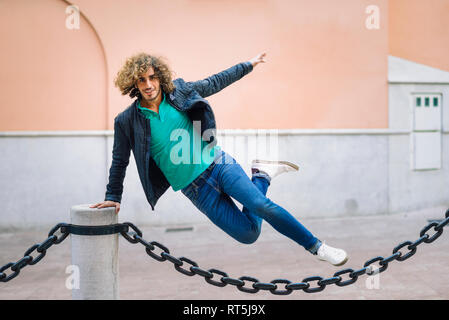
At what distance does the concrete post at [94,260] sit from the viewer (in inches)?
97.4

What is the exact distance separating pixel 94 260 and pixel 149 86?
1.16 metres

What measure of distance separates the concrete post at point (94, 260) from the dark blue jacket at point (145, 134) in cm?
42

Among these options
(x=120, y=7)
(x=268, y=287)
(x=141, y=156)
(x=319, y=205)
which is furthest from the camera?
(x=319, y=205)

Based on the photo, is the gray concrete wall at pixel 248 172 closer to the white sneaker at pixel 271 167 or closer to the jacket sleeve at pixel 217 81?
the white sneaker at pixel 271 167

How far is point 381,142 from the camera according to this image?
816cm

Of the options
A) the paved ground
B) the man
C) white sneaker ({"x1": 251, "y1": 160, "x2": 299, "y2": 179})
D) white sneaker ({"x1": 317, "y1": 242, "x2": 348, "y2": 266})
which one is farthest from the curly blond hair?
the paved ground

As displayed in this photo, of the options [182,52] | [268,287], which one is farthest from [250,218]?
[182,52]

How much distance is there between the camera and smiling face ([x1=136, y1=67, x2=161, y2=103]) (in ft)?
9.95

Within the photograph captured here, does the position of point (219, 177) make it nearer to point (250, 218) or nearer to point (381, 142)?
point (250, 218)

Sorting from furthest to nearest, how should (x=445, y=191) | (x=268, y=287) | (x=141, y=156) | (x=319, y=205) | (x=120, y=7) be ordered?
1. (x=445, y=191)
2. (x=319, y=205)
3. (x=120, y=7)
4. (x=141, y=156)
5. (x=268, y=287)

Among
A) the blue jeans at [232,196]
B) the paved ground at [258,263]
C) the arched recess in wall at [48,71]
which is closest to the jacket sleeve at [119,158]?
the blue jeans at [232,196]

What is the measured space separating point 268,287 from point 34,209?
5885 mm

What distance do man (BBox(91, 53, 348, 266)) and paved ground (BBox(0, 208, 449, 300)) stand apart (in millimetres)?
1461

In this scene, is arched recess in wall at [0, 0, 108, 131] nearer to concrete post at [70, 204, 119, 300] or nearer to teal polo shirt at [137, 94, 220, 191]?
teal polo shirt at [137, 94, 220, 191]
